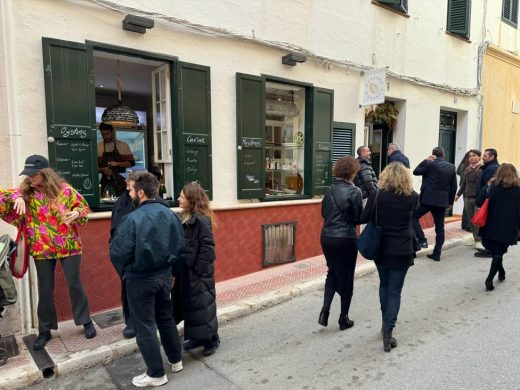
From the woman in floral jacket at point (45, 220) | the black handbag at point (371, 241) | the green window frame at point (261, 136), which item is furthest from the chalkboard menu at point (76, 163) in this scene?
the black handbag at point (371, 241)

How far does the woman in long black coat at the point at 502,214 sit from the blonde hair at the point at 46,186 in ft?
17.5

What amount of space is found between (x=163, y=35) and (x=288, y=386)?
429 cm

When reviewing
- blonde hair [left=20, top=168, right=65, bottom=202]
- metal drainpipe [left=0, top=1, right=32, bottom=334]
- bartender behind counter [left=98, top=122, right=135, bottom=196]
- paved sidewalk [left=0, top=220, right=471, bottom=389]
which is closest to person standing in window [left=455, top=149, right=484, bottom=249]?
paved sidewalk [left=0, top=220, right=471, bottom=389]

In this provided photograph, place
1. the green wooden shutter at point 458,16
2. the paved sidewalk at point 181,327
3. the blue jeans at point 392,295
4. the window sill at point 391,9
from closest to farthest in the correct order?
the paved sidewalk at point 181,327
the blue jeans at point 392,295
the window sill at point 391,9
the green wooden shutter at point 458,16

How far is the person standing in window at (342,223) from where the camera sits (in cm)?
386

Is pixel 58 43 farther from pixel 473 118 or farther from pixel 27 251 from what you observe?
pixel 473 118

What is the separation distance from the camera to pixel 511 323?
4203mm

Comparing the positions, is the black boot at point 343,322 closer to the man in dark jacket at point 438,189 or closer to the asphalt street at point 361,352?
the asphalt street at point 361,352

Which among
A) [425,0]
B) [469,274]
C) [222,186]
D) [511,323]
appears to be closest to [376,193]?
[511,323]

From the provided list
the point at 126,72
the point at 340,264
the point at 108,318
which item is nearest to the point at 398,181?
the point at 340,264

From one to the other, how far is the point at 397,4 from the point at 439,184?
3795 mm

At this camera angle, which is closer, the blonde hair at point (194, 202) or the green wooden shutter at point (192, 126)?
the blonde hair at point (194, 202)

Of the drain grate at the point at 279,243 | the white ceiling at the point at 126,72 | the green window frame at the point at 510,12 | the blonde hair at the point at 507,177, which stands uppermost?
the green window frame at the point at 510,12

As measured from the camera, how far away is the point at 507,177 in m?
5.14
